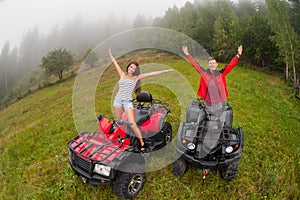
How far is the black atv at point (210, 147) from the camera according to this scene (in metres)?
4.64

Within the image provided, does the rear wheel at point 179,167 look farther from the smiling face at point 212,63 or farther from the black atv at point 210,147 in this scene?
the smiling face at point 212,63

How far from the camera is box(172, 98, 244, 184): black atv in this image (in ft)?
15.2

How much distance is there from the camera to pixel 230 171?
522 cm

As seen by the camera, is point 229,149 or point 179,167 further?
point 179,167

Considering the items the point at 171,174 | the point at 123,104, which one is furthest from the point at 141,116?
the point at 171,174

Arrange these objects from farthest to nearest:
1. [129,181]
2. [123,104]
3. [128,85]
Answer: [123,104], [128,85], [129,181]

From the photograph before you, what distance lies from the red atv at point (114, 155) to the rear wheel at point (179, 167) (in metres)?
0.75

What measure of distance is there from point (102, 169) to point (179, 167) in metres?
2.07

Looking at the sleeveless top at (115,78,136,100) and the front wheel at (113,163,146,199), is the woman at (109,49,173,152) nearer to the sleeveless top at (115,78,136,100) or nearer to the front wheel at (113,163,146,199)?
the sleeveless top at (115,78,136,100)

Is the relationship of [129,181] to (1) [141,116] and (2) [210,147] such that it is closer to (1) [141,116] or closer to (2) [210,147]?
(1) [141,116]

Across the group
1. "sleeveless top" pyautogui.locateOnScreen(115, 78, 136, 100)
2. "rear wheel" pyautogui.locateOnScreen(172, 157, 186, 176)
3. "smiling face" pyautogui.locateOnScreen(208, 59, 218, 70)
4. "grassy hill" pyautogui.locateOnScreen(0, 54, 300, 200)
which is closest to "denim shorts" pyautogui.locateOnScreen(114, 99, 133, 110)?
"sleeveless top" pyautogui.locateOnScreen(115, 78, 136, 100)

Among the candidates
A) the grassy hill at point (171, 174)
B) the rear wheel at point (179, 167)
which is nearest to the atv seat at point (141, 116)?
the rear wheel at point (179, 167)

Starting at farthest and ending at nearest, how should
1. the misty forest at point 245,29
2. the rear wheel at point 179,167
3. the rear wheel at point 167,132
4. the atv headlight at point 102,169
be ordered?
the misty forest at point 245,29 < the rear wheel at point 167,132 < the rear wheel at point 179,167 < the atv headlight at point 102,169

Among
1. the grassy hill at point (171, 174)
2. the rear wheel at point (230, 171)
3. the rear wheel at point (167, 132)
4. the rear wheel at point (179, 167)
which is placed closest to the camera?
the rear wheel at point (230, 171)
